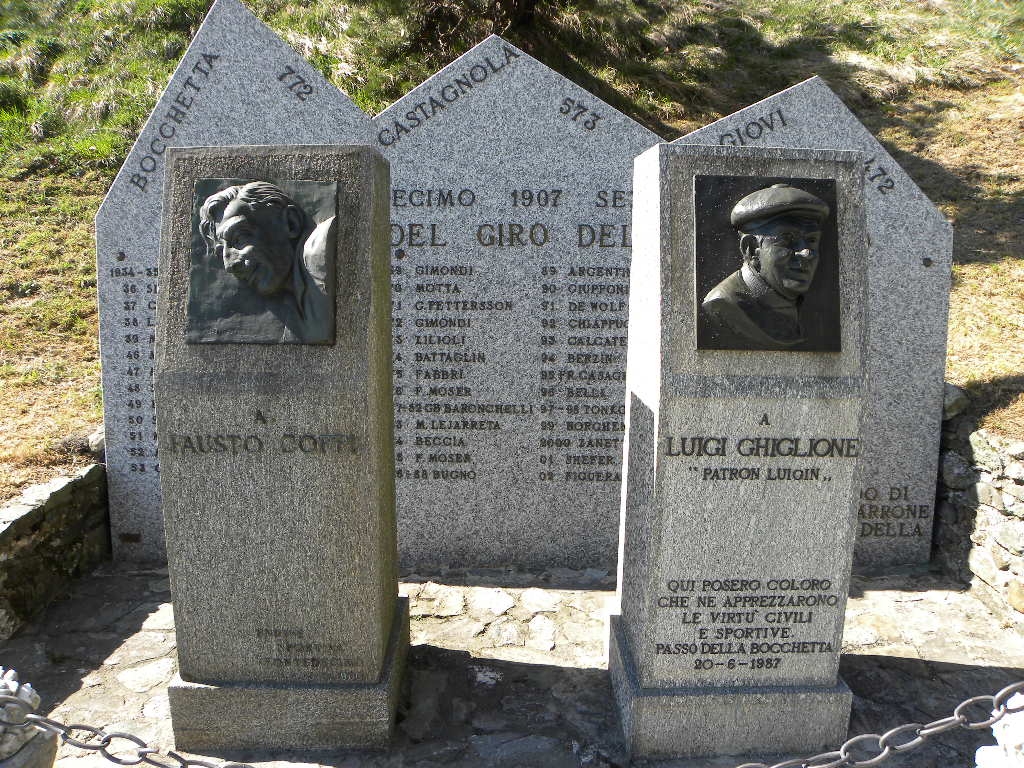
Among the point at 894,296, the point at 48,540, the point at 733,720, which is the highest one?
the point at 894,296

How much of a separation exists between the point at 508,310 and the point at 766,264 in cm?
215

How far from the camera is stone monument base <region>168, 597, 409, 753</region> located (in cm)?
279

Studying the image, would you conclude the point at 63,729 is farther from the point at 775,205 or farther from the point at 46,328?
the point at 46,328

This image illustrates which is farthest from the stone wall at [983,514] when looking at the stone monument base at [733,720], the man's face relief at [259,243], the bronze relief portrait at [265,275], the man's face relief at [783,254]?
the man's face relief at [259,243]

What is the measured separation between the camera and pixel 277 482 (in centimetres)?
264

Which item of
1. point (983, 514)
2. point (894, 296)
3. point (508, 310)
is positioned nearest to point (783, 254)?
point (508, 310)

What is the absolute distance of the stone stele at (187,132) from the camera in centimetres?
441

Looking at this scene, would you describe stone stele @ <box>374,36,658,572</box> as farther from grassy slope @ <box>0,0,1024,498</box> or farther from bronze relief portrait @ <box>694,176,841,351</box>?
grassy slope @ <box>0,0,1024,498</box>

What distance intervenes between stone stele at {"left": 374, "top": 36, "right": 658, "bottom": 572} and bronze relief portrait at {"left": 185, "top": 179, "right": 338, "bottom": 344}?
1.88 m

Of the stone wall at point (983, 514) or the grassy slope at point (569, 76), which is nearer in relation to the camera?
the stone wall at point (983, 514)

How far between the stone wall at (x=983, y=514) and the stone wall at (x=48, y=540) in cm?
549

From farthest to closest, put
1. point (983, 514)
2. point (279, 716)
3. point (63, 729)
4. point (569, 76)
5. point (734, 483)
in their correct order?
point (569, 76)
point (983, 514)
point (279, 716)
point (734, 483)
point (63, 729)

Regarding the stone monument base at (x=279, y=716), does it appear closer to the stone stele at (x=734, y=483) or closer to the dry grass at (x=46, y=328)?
the stone stele at (x=734, y=483)

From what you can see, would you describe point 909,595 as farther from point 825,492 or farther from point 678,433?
point 678,433
